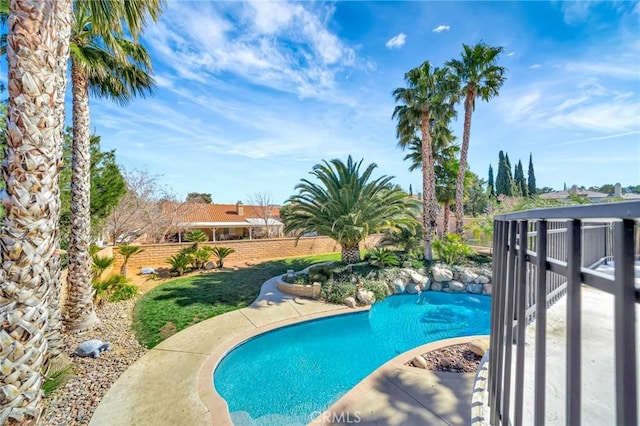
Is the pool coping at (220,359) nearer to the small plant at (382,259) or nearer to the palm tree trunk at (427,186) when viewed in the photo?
the small plant at (382,259)

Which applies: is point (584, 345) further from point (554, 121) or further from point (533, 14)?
point (554, 121)

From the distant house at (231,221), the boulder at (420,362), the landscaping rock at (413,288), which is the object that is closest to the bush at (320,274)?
the landscaping rock at (413,288)

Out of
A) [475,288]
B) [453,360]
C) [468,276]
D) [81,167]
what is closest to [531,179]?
[468,276]

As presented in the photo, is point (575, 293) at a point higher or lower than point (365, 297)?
higher

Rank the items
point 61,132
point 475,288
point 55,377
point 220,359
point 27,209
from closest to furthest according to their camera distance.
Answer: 1. point 27,209
2. point 55,377
3. point 61,132
4. point 220,359
5. point 475,288

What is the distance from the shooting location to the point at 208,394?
4.96 meters

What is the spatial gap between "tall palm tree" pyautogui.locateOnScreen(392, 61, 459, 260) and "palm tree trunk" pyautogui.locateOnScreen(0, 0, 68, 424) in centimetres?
1511

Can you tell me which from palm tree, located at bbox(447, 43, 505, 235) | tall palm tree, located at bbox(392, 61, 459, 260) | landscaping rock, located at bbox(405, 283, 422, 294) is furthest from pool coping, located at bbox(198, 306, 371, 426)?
palm tree, located at bbox(447, 43, 505, 235)

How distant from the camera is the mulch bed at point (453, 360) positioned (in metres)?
5.54

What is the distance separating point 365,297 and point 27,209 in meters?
9.61

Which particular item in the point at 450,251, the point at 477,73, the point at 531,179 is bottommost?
the point at 450,251

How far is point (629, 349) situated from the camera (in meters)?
1.12

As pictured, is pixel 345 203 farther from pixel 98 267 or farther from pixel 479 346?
pixel 98 267

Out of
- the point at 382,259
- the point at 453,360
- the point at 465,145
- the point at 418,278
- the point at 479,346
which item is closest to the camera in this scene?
the point at 453,360
